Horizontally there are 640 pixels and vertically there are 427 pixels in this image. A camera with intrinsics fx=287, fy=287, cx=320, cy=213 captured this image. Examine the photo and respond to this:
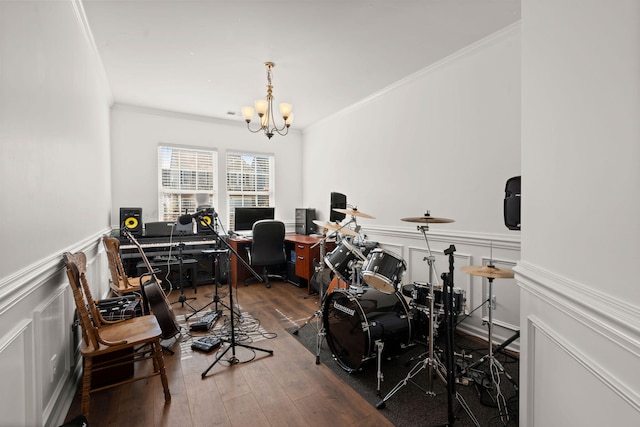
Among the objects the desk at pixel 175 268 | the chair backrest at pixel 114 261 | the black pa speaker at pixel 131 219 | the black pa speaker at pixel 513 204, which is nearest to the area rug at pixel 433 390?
the black pa speaker at pixel 513 204

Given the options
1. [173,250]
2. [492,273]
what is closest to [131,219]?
[173,250]

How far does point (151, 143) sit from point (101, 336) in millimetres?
3645

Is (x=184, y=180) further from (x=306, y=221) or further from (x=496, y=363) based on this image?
(x=496, y=363)

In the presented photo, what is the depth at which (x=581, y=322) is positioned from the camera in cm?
94

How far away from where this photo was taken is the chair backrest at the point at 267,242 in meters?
4.19

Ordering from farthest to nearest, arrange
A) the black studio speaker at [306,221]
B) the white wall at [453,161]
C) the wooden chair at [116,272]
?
the black studio speaker at [306,221]
the wooden chair at [116,272]
the white wall at [453,161]

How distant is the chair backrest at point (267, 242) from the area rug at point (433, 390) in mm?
1885

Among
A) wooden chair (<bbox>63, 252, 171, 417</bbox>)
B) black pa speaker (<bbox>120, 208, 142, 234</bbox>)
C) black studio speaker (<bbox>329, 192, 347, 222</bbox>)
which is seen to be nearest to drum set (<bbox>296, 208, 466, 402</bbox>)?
wooden chair (<bbox>63, 252, 171, 417</bbox>)

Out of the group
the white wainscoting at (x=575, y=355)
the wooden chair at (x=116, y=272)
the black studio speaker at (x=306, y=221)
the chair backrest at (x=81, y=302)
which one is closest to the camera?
the white wainscoting at (x=575, y=355)

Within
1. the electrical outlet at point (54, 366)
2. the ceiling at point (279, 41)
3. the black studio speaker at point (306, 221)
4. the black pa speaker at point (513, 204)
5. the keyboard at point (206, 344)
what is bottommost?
the keyboard at point (206, 344)

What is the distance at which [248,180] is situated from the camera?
546 cm

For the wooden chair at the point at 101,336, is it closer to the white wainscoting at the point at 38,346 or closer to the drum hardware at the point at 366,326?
the white wainscoting at the point at 38,346

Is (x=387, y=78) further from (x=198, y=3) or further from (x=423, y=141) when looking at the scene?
(x=198, y=3)

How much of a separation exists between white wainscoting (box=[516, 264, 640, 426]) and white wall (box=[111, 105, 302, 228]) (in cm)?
479
